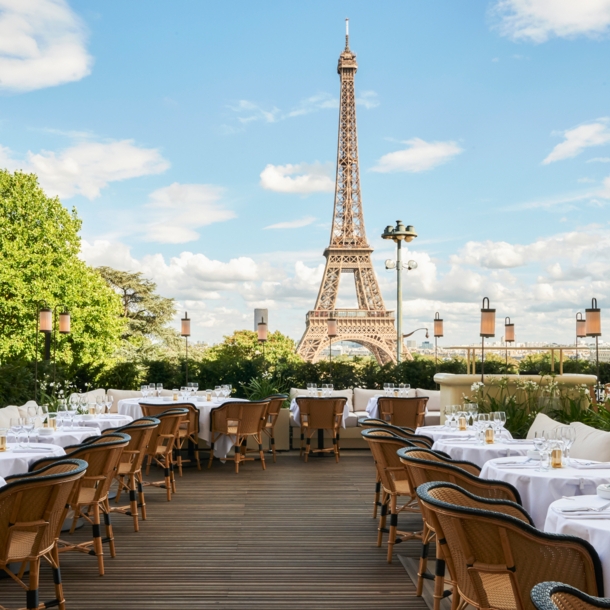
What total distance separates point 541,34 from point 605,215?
15.2 feet

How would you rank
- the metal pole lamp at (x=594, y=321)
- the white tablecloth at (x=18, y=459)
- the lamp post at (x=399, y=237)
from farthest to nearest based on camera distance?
1. the lamp post at (x=399, y=237)
2. the metal pole lamp at (x=594, y=321)
3. the white tablecloth at (x=18, y=459)

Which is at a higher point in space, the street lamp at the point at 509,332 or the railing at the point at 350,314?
the railing at the point at 350,314

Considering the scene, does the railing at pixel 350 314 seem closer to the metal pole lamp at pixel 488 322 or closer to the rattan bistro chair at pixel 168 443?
the metal pole lamp at pixel 488 322

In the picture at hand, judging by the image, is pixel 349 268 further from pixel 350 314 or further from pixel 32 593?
pixel 32 593

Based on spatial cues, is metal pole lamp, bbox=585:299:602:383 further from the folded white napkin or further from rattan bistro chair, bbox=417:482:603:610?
rattan bistro chair, bbox=417:482:603:610

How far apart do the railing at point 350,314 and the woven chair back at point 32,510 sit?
2221cm

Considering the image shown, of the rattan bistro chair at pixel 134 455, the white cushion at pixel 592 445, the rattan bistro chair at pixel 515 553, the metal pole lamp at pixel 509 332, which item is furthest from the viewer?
Answer: the metal pole lamp at pixel 509 332

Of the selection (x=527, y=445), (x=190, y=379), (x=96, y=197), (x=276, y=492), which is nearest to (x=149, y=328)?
(x=96, y=197)

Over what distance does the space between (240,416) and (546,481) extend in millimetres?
5140

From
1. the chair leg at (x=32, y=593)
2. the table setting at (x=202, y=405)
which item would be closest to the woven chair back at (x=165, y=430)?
the table setting at (x=202, y=405)

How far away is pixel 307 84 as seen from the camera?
24.5 meters

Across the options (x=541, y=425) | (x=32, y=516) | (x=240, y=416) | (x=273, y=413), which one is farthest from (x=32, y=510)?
(x=273, y=413)

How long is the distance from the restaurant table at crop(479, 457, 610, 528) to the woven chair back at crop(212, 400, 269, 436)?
4672mm

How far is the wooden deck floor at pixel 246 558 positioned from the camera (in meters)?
3.89
